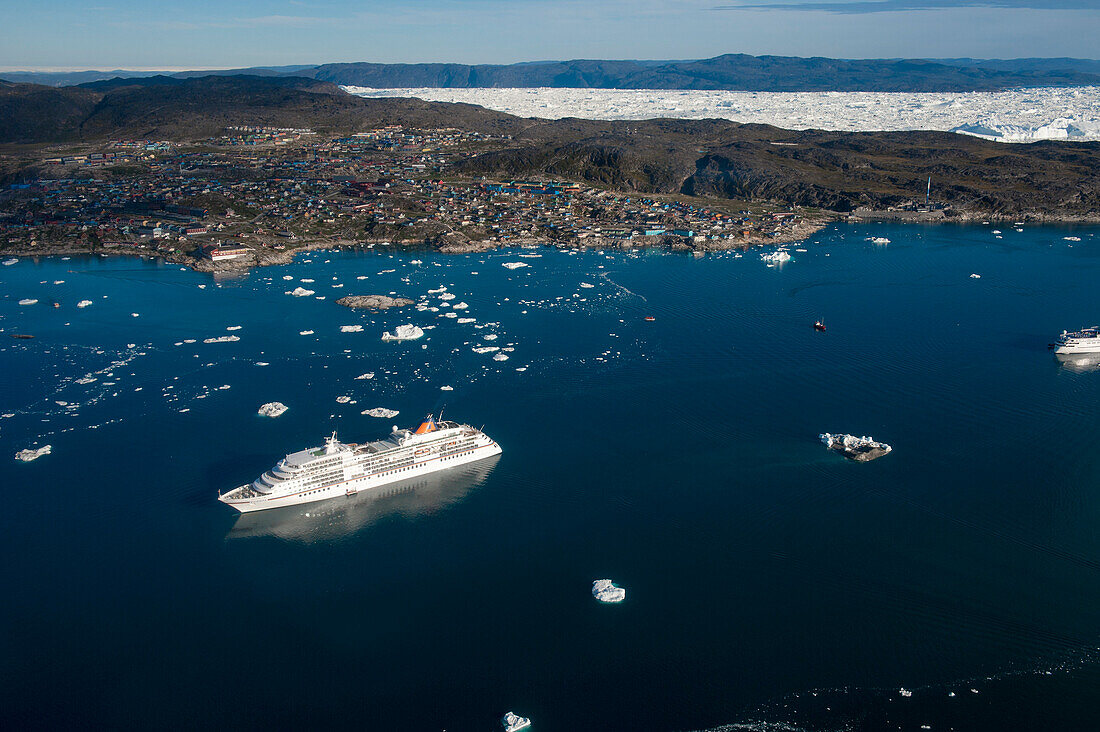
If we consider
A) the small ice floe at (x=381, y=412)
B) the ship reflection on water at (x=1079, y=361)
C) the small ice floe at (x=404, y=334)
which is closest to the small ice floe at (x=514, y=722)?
the small ice floe at (x=381, y=412)

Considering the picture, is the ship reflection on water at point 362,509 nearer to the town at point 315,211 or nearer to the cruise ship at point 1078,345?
the cruise ship at point 1078,345

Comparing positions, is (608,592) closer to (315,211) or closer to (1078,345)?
(1078,345)

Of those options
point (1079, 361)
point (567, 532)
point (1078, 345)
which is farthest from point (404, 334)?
point (1078, 345)

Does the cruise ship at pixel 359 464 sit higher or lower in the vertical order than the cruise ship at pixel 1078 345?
lower

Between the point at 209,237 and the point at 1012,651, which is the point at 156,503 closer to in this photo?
the point at 1012,651

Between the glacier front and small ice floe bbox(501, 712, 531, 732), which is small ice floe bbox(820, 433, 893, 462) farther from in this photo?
the glacier front

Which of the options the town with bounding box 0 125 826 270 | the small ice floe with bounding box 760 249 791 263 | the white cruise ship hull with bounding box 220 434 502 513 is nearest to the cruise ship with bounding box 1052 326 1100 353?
the small ice floe with bounding box 760 249 791 263
